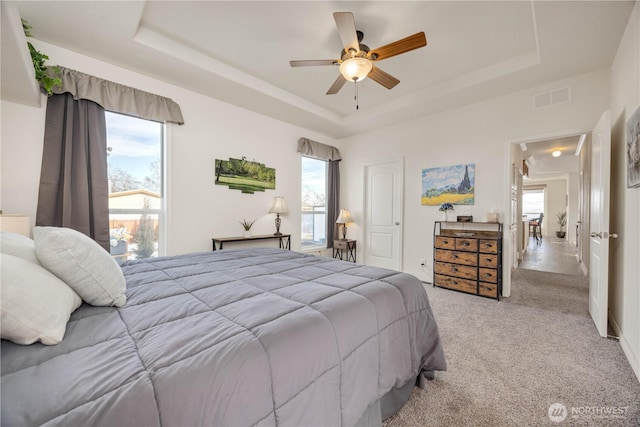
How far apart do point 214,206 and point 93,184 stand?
129 cm

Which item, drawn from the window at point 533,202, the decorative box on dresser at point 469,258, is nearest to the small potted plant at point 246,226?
the decorative box on dresser at point 469,258

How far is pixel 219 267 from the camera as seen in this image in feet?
6.40

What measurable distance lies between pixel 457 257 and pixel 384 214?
154cm

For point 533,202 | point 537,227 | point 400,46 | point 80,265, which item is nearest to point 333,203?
point 400,46

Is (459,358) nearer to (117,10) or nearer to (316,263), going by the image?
(316,263)

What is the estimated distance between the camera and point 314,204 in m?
5.11

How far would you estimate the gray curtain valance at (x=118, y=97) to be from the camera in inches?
98.2

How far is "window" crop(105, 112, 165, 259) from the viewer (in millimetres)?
2883

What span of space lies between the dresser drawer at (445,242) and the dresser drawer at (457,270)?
24 cm

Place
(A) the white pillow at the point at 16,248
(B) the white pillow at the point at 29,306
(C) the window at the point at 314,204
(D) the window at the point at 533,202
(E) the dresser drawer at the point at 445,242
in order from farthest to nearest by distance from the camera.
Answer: (D) the window at the point at 533,202, (C) the window at the point at 314,204, (E) the dresser drawer at the point at 445,242, (A) the white pillow at the point at 16,248, (B) the white pillow at the point at 29,306

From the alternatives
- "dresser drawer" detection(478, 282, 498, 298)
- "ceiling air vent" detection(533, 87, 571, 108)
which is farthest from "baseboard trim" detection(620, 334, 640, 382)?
"ceiling air vent" detection(533, 87, 571, 108)


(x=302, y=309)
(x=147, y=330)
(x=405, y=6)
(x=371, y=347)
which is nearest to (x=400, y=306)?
(x=371, y=347)

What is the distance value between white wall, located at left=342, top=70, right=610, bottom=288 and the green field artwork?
1871 mm

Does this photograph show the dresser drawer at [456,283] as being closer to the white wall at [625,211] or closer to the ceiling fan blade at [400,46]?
the white wall at [625,211]
